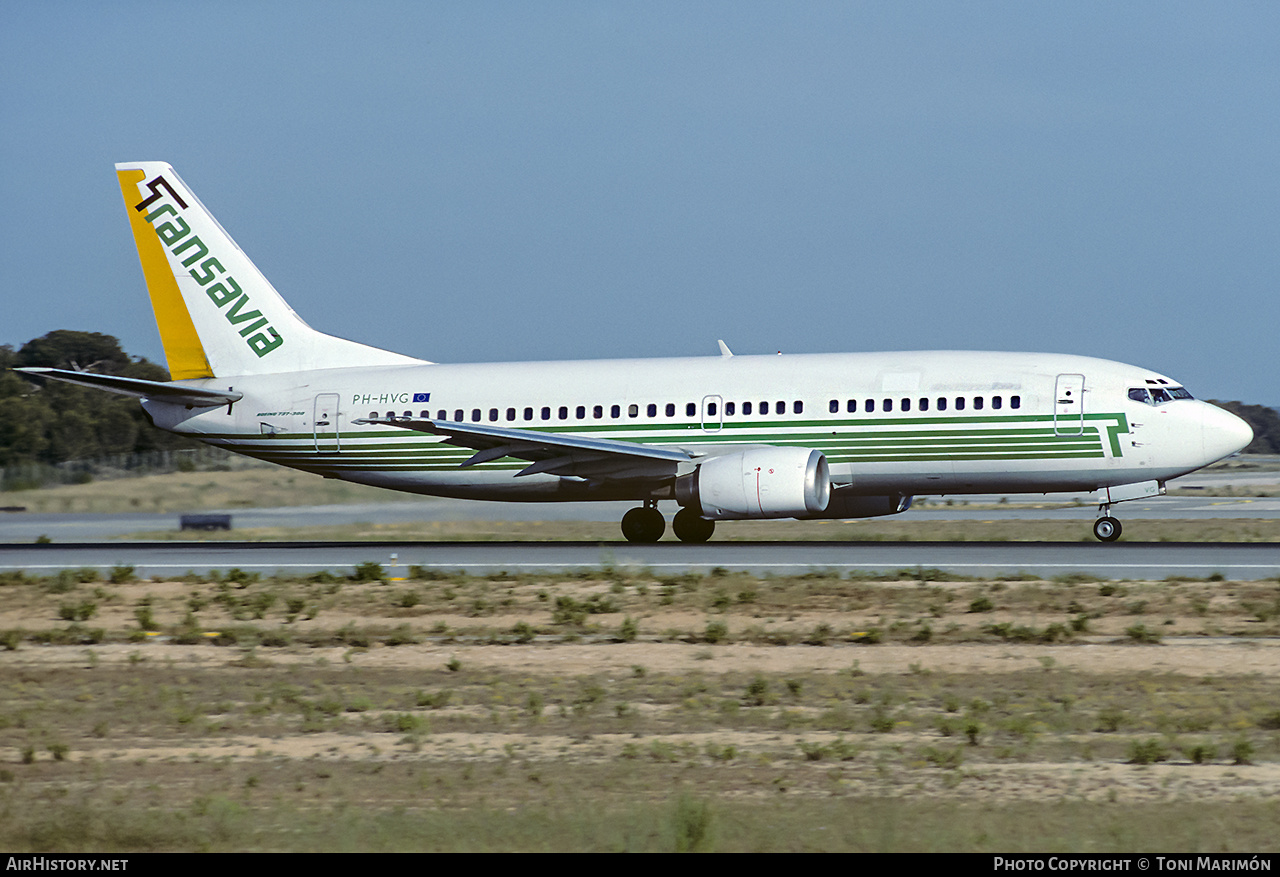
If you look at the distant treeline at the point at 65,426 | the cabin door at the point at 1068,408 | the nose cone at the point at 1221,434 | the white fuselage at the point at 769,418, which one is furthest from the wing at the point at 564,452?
the distant treeline at the point at 65,426

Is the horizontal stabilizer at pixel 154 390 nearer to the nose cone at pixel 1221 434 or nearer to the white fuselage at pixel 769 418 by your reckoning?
the white fuselage at pixel 769 418

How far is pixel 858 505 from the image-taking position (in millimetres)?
27562

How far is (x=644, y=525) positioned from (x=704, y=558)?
481cm

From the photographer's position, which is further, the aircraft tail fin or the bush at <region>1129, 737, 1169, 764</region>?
the aircraft tail fin

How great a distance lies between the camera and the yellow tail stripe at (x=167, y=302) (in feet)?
102

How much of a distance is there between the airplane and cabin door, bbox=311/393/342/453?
0.04 meters

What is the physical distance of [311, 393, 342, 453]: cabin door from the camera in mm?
29547

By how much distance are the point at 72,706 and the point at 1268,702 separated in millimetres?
10293

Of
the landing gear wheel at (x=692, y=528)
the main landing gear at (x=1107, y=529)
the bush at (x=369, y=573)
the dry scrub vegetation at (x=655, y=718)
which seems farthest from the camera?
the landing gear wheel at (x=692, y=528)

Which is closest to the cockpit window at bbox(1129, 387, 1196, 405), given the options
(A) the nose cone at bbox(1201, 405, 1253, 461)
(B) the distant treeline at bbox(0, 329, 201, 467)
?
(A) the nose cone at bbox(1201, 405, 1253, 461)

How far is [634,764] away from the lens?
30.5 ft

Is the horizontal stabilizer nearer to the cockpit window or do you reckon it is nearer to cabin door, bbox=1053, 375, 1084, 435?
cabin door, bbox=1053, 375, 1084, 435

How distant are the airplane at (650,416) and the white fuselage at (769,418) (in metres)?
0.04
